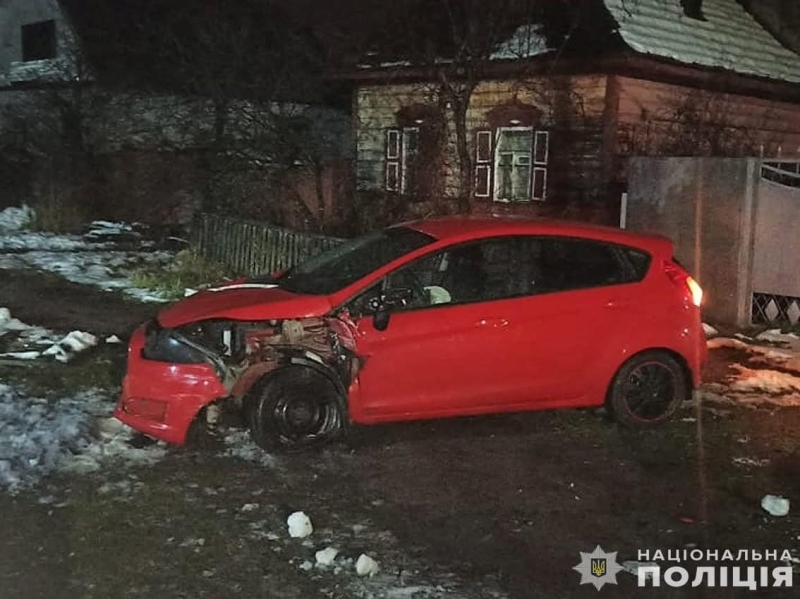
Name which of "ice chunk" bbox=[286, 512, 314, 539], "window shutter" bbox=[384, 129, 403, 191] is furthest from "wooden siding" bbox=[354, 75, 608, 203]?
"ice chunk" bbox=[286, 512, 314, 539]

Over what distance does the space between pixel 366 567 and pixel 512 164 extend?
12.3m

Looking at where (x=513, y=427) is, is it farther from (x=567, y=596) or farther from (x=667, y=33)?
(x=667, y=33)

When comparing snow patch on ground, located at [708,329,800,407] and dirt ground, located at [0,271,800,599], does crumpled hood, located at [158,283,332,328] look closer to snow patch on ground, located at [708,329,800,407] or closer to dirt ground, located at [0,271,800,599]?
dirt ground, located at [0,271,800,599]

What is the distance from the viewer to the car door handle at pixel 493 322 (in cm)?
635

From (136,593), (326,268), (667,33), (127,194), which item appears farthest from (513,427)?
(127,194)

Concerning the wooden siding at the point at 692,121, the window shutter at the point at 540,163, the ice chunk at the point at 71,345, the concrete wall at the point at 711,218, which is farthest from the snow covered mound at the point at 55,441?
the wooden siding at the point at 692,121

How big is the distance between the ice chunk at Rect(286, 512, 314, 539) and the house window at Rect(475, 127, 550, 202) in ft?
37.3

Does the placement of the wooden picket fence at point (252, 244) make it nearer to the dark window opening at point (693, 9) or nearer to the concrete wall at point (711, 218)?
the concrete wall at point (711, 218)

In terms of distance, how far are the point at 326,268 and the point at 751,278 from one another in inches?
223

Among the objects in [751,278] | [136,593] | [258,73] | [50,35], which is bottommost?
[136,593]

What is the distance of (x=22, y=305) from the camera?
38.0ft

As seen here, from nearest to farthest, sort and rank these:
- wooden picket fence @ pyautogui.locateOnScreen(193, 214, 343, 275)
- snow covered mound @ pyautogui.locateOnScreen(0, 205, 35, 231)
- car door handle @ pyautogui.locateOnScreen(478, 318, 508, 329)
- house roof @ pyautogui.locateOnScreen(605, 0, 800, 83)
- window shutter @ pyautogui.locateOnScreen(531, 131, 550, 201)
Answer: car door handle @ pyautogui.locateOnScreen(478, 318, 508, 329) → wooden picket fence @ pyautogui.locateOnScreen(193, 214, 343, 275) → house roof @ pyautogui.locateOnScreen(605, 0, 800, 83) → window shutter @ pyautogui.locateOnScreen(531, 131, 550, 201) → snow covered mound @ pyautogui.locateOnScreen(0, 205, 35, 231)

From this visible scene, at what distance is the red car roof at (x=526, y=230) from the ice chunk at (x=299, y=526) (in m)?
2.28

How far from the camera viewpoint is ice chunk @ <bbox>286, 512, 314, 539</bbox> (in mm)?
4914
